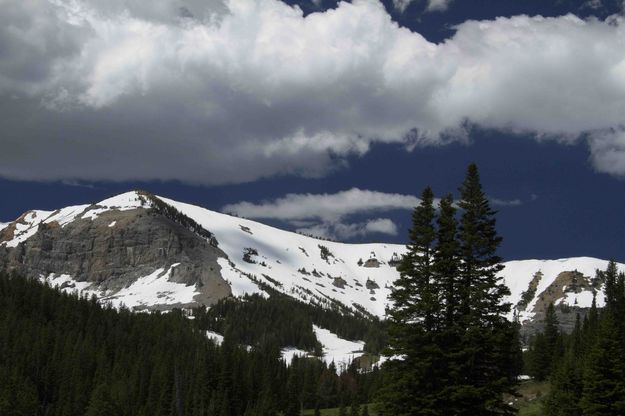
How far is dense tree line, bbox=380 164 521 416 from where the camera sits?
37.2 metres

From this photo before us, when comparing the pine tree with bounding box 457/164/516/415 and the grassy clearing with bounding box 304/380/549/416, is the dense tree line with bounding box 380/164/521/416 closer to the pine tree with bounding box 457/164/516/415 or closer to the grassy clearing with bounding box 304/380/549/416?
the pine tree with bounding box 457/164/516/415

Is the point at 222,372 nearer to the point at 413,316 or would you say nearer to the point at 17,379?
the point at 17,379

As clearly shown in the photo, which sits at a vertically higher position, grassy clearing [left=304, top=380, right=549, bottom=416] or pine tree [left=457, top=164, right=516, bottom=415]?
pine tree [left=457, top=164, right=516, bottom=415]

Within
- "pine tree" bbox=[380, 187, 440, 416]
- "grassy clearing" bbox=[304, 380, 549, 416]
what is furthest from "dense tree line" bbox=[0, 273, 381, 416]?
"pine tree" bbox=[380, 187, 440, 416]

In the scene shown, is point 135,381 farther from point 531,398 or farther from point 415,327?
point 415,327

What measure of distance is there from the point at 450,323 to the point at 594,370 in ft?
79.7

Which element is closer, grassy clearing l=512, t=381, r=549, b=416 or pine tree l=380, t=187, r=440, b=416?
pine tree l=380, t=187, r=440, b=416

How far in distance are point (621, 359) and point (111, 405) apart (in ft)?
328

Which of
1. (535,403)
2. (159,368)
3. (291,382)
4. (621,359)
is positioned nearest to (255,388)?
(291,382)

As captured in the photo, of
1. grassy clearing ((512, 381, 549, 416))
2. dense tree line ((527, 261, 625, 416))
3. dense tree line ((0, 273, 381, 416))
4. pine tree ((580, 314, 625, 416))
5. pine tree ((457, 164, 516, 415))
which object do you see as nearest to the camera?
pine tree ((457, 164, 516, 415))

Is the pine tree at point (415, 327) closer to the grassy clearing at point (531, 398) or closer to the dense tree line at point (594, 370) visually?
the dense tree line at point (594, 370)

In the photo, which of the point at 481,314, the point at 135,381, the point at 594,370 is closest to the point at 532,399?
the point at 594,370

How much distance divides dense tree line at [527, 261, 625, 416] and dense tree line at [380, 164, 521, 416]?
61.3ft

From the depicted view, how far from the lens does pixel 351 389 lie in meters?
197
